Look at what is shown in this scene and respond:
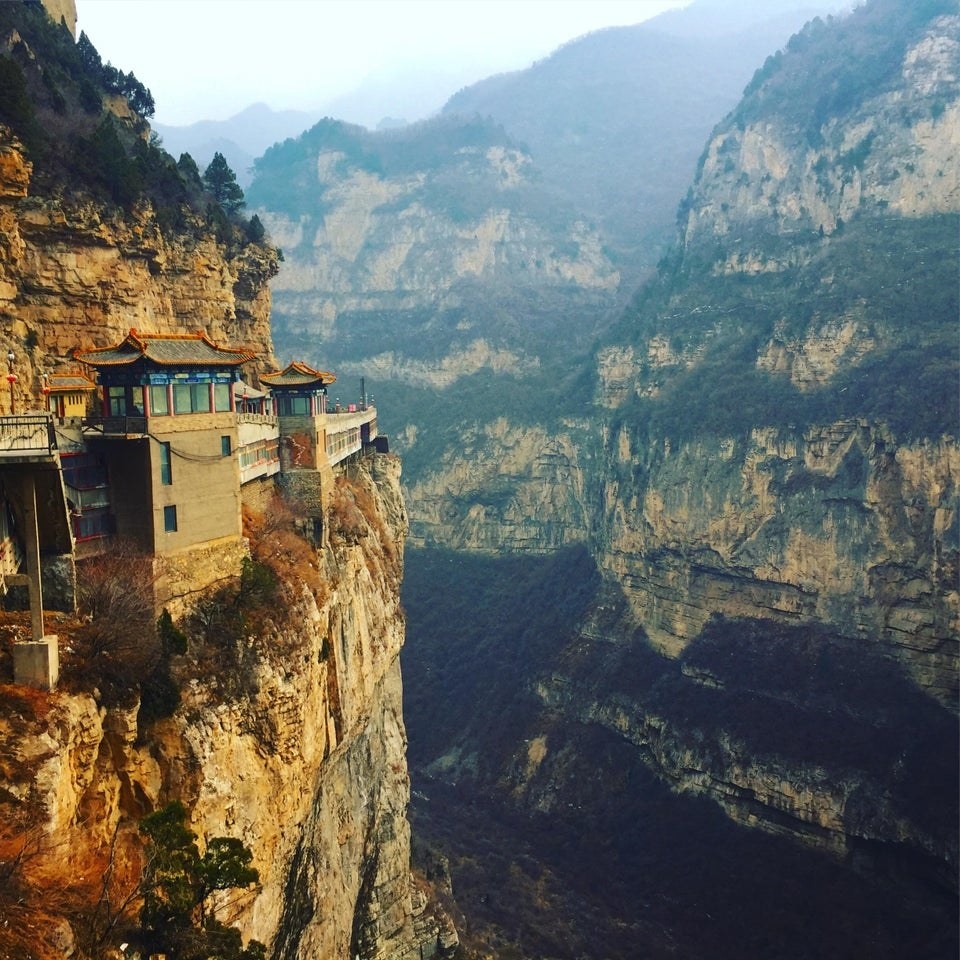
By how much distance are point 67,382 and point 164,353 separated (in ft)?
23.5

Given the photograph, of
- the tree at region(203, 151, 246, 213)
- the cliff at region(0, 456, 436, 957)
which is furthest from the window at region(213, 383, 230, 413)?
the tree at region(203, 151, 246, 213)

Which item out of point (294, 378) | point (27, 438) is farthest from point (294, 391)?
point (27, 438)

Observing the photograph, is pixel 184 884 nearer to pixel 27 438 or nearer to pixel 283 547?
pixel 27 438

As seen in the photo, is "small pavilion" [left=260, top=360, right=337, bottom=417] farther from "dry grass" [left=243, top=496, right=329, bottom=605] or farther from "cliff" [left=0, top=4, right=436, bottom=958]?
"dry grass" [left=243, top=496, right=329, bottom=605]

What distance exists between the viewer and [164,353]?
25219mm

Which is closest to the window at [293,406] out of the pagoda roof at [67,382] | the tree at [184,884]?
the pagoda roof at [67,382]

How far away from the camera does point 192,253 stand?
40.3m

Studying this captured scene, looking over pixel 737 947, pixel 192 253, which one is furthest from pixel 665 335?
pixel 192 253

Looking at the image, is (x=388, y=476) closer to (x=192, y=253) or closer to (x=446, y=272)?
(x=192, y=253)

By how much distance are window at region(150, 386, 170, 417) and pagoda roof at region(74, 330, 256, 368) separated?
661 mm

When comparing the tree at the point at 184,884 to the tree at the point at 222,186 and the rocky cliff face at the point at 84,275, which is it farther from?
the tree at the point at 222,186

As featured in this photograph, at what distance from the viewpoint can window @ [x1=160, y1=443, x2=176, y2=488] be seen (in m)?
24.5

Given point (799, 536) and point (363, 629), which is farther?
point (799, 536)

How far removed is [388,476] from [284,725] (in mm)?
30454
